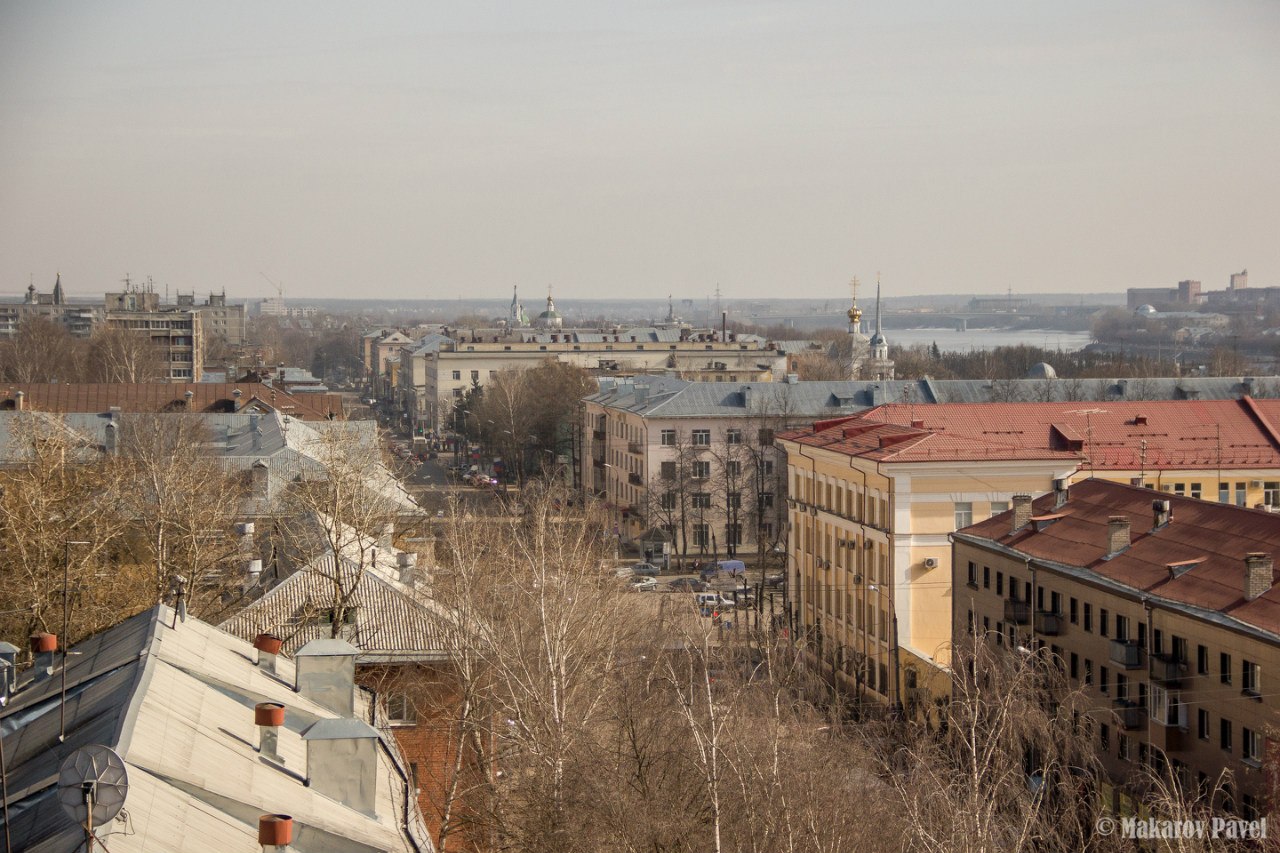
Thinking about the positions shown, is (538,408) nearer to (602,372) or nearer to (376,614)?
(602,372)

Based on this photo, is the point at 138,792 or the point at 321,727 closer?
the point at 138,792

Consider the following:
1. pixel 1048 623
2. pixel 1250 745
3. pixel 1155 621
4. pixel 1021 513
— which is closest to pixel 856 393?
pixel 1021 513

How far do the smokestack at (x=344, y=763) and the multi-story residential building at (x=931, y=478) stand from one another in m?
18.4

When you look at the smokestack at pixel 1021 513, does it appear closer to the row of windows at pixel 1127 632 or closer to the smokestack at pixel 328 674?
the row of windows at pixel 1127 632

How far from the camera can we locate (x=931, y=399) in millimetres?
62000

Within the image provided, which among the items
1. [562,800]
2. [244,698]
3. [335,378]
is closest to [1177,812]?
[562,800]

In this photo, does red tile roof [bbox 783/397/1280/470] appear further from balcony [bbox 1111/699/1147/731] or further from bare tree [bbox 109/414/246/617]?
bare tree [bbox 109/414/246/617]

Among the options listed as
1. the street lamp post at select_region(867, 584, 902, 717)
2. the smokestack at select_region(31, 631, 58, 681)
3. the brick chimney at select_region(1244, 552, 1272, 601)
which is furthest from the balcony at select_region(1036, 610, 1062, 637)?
the smokestack at select_region(31, 631, 58, 681)

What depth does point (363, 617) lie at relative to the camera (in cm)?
2338

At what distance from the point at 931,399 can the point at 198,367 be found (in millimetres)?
72858

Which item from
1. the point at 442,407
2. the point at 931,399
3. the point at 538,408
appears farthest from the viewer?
the point at 442,407

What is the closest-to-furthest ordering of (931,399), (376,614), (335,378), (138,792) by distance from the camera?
(138,792)
(376,614)
(931,399)
(335,378)

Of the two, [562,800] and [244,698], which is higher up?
[244,698]

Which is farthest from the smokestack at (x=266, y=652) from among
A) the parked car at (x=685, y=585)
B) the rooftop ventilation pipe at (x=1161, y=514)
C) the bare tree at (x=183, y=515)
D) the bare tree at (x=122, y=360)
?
the bare tree at (x=122, y=360)
